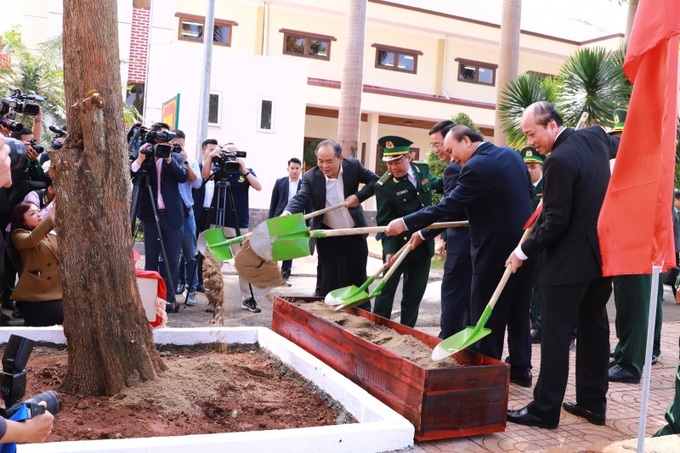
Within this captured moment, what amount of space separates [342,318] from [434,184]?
2.09 metres

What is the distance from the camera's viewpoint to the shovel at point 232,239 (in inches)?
224

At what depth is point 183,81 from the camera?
1838cm

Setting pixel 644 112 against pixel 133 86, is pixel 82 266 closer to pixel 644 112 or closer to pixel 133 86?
pixel 644 112

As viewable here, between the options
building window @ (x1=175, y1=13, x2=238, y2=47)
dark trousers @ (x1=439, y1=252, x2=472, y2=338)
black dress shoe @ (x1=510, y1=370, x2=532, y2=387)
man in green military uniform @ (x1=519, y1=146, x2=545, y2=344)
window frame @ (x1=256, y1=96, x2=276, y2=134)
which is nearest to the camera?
black dress shoe @ (x1=510, y1=370, x2=532, y2=387)

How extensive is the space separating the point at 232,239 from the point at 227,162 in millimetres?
1957

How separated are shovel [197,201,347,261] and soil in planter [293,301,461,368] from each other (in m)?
0.68

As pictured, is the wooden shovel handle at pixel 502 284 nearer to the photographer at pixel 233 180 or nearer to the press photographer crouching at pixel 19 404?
the press photographer crouching at pixel 19 404

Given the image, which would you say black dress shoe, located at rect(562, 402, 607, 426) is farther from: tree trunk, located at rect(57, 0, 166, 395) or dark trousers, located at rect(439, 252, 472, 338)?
tree trunk, located at rect(57, 0, 166, 395)

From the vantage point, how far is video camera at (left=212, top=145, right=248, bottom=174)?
765 cm

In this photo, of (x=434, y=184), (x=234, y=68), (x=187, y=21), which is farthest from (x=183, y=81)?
(x=434, y=184)

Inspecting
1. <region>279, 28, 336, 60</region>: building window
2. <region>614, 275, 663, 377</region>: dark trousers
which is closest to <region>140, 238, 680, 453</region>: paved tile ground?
<region>614, 275, 663, 377</region>: dark trousers

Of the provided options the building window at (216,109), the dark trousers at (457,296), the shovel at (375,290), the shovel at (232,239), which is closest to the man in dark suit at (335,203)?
the shovel at (232,239)

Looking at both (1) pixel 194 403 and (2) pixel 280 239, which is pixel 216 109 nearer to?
(2) pixel 280 239

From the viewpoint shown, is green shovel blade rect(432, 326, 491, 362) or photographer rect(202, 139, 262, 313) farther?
photographer rect(202, 139, 262, 313)
